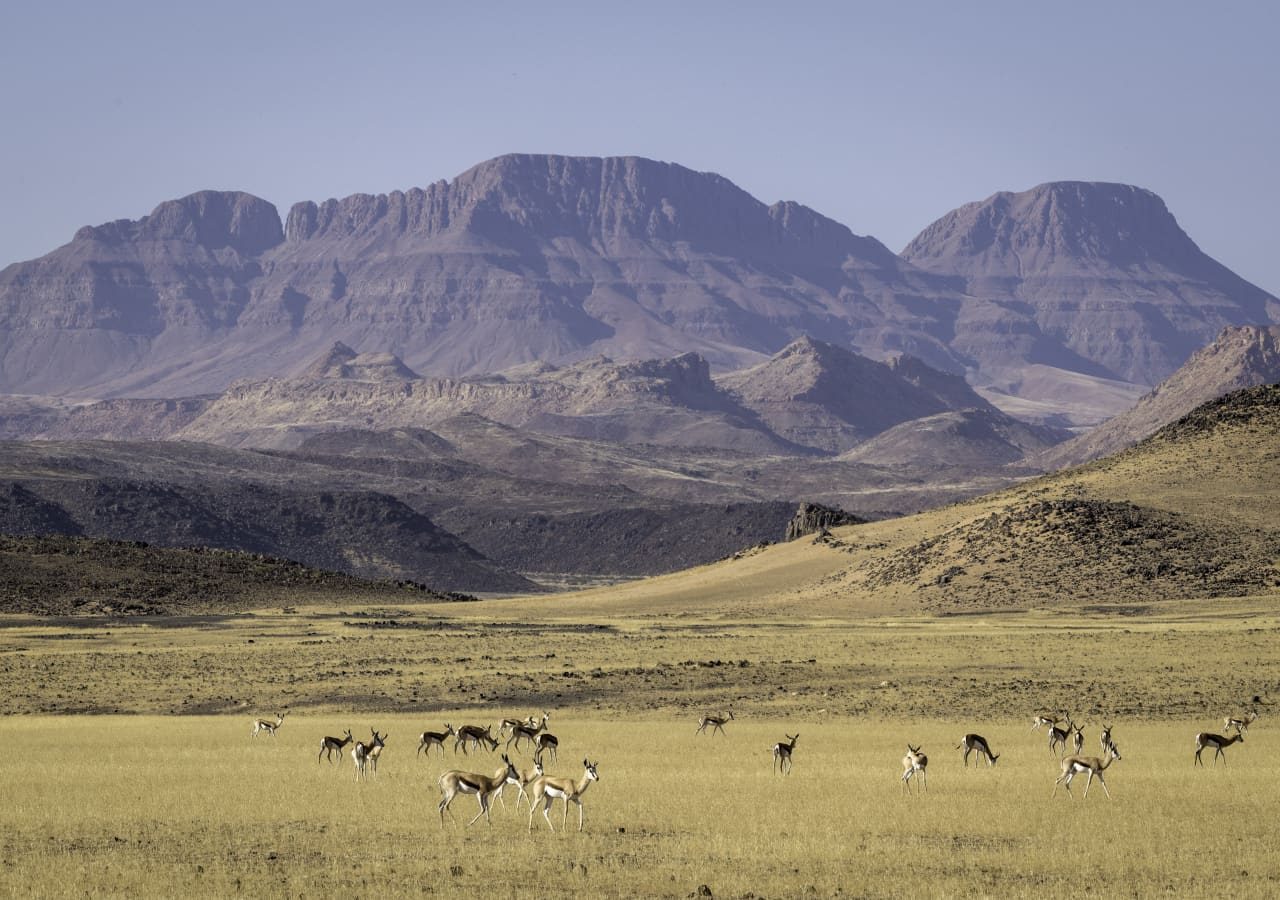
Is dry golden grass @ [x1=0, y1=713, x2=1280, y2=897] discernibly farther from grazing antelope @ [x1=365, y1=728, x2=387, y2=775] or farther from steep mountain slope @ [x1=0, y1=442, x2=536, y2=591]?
steep mountain slope @ [x1=0, y1=442, x2=536, y2=591]

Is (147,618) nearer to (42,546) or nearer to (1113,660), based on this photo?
(42,546)

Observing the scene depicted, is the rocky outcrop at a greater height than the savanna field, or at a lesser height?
greater

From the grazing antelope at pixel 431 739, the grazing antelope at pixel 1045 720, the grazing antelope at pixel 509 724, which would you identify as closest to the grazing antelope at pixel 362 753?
the grazing antelope at pixel 431 739

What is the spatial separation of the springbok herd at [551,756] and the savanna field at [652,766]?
1.62ft

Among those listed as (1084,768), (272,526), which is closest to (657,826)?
(1084,768)

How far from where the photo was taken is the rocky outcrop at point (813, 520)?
5531 inches

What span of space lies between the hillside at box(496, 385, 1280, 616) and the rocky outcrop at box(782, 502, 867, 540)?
8.74 metres

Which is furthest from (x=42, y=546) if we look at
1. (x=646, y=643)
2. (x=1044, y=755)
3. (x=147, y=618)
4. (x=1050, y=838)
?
(x=1050, y=838)

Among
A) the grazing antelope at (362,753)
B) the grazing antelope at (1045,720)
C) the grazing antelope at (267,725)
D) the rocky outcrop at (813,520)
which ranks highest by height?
the rocky outcrop at (813,520)

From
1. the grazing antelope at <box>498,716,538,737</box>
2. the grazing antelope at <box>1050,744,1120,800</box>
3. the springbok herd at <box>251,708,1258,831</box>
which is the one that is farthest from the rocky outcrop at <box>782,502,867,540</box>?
the grazing antelope at <box>1050,744,1120,800</box>

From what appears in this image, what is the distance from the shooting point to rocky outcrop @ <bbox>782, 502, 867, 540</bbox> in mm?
140500

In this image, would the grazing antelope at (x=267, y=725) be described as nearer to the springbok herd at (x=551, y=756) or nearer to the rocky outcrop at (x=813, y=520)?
the springbok herd at (x=551, y=756)

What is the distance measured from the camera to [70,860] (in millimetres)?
27906

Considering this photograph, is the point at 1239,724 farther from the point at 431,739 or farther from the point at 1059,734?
the point at 431,739
